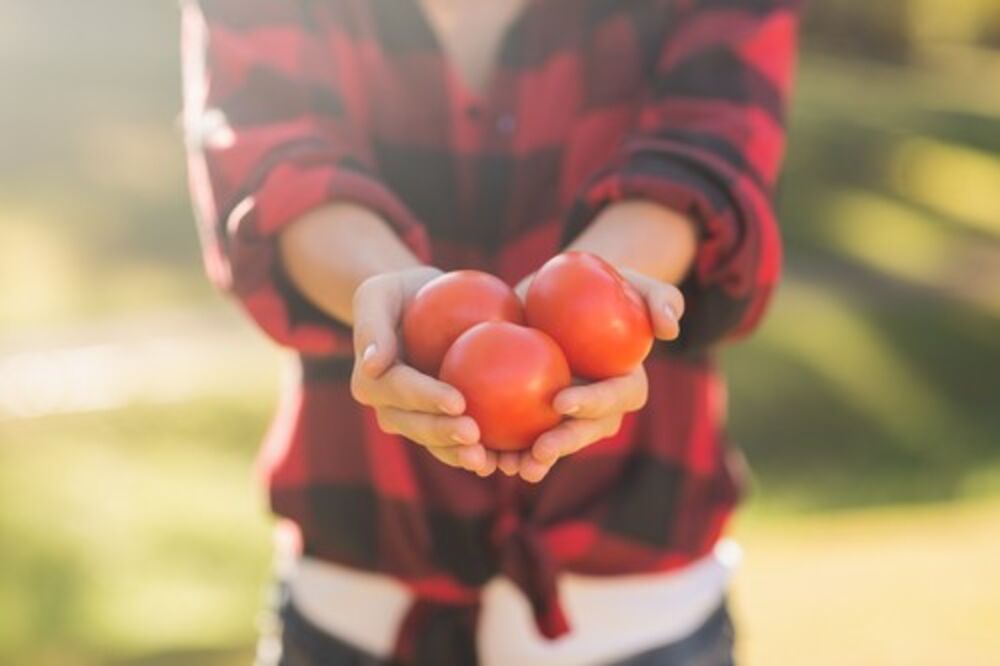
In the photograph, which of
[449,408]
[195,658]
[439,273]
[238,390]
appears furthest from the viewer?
[238,390]

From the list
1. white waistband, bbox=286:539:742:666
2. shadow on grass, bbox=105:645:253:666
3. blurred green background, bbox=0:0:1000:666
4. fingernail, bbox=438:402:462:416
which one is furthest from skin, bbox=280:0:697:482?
shadow on grass, bbox=105:645:253:666

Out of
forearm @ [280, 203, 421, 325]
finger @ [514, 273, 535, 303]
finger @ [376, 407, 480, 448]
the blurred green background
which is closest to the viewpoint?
finger @ [376, 407, 480, 448]

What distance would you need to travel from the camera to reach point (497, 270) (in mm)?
1555

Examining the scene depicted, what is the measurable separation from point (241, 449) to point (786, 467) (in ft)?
5.84

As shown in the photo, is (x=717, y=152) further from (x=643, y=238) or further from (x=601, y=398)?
(x=601, y=398)

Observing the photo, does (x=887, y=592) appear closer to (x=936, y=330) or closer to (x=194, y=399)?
(x=194, y=399)

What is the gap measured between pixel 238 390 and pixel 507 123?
13.7 feet

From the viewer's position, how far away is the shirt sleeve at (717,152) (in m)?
1.42

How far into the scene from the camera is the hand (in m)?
1.07

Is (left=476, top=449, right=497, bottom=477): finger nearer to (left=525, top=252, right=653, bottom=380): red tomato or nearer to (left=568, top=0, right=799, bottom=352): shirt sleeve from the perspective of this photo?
(left=525, top=252, right=653, bottom=380): red tomato

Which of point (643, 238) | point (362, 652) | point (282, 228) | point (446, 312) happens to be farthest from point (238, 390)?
point (446, 312)

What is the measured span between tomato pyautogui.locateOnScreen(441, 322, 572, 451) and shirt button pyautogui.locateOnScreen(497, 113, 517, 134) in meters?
0.48

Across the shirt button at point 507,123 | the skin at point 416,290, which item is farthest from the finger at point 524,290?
the shirt button at point 507,123

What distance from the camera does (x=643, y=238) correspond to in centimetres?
139
